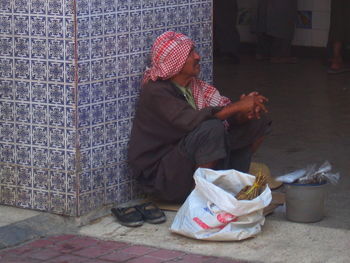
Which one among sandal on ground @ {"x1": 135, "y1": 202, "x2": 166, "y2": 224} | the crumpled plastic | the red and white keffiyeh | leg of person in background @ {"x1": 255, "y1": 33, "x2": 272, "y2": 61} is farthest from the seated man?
leg of person in background @ {"x1": 255, "y1": 33, "x2": 272, "y2": 61}

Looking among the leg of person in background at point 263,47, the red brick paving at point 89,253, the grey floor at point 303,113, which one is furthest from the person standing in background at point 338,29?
the red brick paving at point 89,253

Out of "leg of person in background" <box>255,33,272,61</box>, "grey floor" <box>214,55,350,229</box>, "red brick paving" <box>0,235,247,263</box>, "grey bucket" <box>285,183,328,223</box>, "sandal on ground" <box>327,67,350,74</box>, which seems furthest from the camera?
"leg of person in background" <box>255,33,272,61</box>

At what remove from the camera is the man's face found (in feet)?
18.2

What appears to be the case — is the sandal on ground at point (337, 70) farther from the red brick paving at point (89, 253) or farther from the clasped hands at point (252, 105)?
the red brick paving at point (89, 253)

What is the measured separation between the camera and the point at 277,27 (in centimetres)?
1101

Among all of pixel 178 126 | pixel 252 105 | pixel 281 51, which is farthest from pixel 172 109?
pixel 281 51

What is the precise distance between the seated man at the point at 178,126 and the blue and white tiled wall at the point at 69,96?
13 cm

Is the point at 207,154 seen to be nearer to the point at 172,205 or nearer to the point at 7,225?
the point at 172,205

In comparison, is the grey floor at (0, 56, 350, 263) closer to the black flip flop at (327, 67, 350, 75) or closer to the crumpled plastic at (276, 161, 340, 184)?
the black flip flop at (327, 67, 350, 75)

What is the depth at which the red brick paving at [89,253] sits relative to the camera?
15.9ft

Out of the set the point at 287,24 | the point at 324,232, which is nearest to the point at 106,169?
the point at 324,232

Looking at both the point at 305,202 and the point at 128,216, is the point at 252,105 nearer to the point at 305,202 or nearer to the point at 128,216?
the point at 305,202

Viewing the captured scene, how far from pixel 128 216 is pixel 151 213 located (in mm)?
144

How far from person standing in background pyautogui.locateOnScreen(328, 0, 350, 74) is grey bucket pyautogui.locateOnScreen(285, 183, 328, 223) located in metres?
5.27
